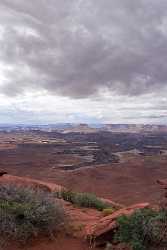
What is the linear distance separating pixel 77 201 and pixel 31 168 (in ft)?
137

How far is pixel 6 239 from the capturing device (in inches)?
309

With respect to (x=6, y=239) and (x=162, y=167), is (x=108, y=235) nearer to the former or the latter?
(x=6, y=239)

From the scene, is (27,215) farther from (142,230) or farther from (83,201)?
(83,201)

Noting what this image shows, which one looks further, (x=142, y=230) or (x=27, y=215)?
(x=27, y=215)

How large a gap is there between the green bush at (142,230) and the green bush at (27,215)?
1.90 metres

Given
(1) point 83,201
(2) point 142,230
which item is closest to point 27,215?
(2) point 142,230

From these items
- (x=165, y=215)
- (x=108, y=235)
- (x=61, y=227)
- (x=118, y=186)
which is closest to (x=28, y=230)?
(x=61, y=227)

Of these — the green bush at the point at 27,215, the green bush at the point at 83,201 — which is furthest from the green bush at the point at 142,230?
the green bush at the point at 83,201

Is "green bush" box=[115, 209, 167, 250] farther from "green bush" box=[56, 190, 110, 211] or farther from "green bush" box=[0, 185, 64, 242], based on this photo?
"green bush" box=[56, 190, 110, 211]

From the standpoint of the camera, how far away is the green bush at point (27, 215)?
7977 mm

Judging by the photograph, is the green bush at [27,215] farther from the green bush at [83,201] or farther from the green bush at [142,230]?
the green bush at [83,201]

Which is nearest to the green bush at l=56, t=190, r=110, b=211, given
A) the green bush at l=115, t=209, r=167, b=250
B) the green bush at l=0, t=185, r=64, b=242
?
the green bush at l=0, t=185, r=64, b=242

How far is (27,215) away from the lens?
8.34 m

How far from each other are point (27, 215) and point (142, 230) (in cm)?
280
